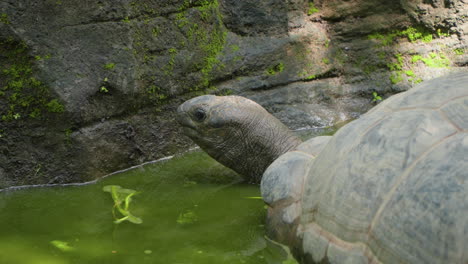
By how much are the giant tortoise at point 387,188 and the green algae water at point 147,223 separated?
30 cm

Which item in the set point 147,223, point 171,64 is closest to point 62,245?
point 147,223

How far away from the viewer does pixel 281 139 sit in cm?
389

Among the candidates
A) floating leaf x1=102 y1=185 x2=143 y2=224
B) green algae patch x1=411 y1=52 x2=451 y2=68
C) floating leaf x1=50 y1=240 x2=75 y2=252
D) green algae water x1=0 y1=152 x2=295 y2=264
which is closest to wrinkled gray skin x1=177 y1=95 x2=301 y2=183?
green algae water x1=0 y1=152 x2=295 y2=264

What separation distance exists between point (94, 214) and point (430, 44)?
160 inches

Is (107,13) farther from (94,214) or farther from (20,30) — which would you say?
(94,214)

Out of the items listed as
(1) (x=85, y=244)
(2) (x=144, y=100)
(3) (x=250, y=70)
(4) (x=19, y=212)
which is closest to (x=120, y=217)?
(1) (x=85, y=244)

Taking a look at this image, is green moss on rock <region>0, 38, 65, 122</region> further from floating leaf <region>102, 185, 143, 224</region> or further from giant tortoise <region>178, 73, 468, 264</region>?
giant tortoise <region>178, 73, 468, 264</region>

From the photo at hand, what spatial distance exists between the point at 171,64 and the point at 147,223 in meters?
1.79

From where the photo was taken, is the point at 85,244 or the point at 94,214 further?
the point at 94,214

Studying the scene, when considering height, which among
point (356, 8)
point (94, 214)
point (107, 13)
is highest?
point (107, 13)

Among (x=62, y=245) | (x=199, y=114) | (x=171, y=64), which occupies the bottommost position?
(x=62, y=245)

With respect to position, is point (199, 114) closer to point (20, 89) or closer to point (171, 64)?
point (171, 64)

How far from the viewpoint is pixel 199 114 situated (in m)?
3.83

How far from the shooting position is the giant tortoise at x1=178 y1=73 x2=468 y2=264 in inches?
75.2
